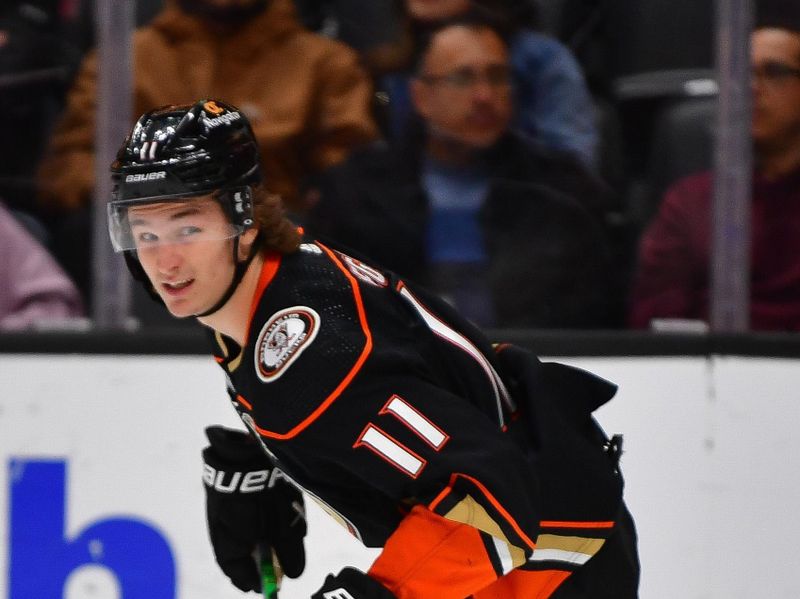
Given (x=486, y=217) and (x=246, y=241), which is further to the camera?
(x=486, y=217)

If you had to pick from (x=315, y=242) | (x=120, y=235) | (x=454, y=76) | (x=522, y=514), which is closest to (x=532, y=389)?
(x=522, y=514)

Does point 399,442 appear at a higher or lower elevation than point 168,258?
lower

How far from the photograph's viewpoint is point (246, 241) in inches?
59.6

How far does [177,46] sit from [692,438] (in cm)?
131

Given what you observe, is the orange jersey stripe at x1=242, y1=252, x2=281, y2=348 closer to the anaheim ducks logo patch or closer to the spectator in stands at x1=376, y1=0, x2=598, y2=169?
the anaheim ducks logo patch

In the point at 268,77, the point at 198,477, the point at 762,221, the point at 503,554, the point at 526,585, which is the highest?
the point at 268,77

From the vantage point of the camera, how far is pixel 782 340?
2.41 meters

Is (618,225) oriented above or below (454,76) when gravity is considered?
below

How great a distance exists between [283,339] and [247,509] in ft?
1.76

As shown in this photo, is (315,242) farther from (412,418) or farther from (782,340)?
(782,340)

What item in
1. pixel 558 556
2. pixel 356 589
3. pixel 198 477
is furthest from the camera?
pixel 198 477

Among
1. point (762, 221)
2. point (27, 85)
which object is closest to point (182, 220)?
point (27, 85)

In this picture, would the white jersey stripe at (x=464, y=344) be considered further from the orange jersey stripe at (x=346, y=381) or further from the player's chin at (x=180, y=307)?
the player's chin at (x=180, y=307)

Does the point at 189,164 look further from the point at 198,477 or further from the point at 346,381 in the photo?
the point at 198,477
